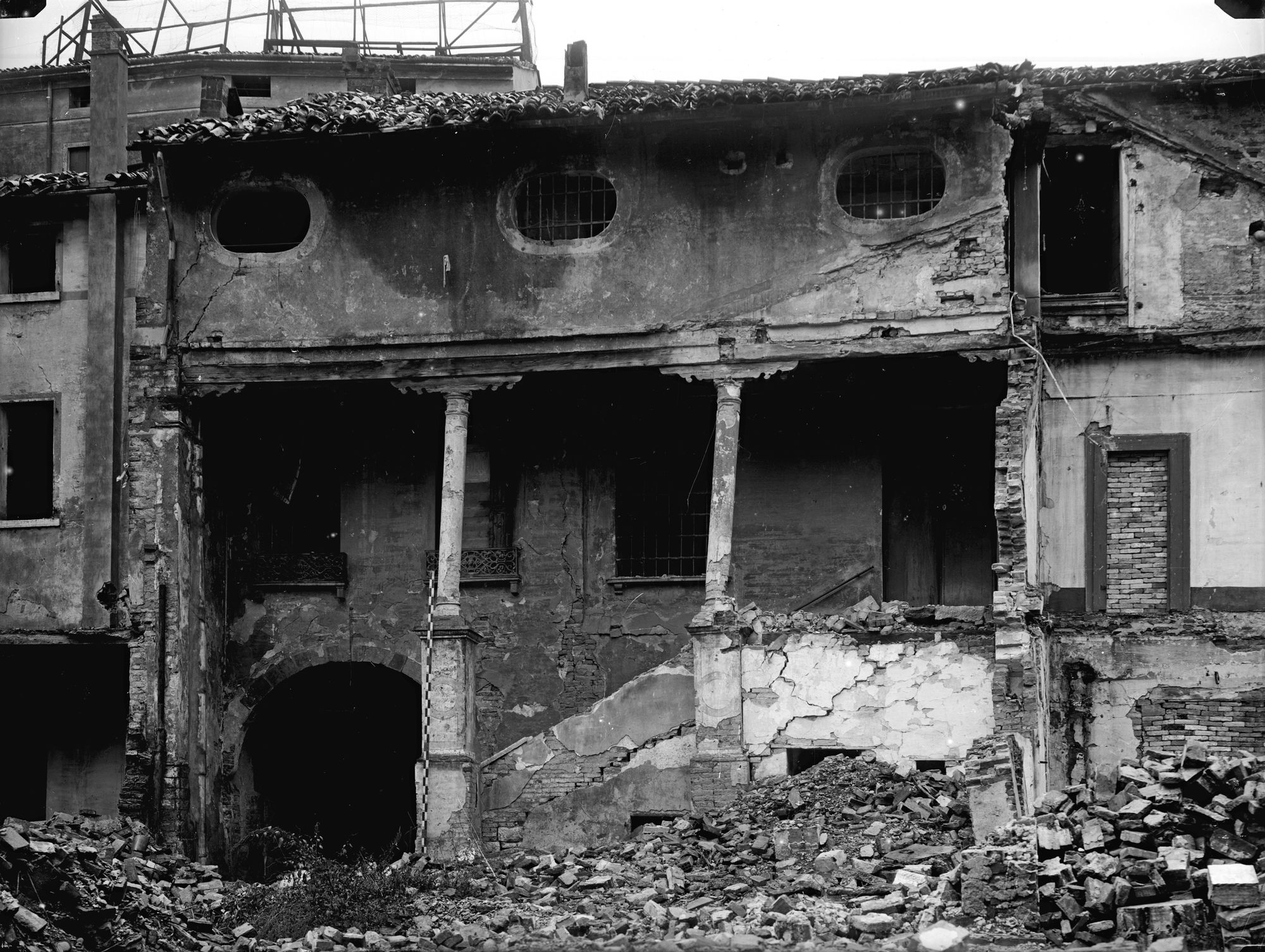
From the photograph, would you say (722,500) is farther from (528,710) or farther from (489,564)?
(528,710)

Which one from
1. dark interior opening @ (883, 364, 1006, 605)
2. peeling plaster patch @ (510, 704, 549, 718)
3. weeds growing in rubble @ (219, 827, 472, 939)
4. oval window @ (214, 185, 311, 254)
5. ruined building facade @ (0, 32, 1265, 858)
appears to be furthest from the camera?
peeling plaster patch @ (510, 704, 549, 718)

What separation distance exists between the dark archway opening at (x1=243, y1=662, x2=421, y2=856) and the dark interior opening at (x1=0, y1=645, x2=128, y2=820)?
2349 millimetres

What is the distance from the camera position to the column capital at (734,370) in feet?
62.6

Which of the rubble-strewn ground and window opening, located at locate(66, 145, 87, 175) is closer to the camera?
the rubble-strewn ground

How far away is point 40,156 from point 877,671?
70.6 ft

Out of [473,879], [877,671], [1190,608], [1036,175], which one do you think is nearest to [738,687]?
[877,671]

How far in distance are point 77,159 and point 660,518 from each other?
1672cm

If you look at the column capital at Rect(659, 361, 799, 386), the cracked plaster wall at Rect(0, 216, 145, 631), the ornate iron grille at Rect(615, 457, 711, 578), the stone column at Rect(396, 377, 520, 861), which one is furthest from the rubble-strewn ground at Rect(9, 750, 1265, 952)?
the cracked plaster wall at Rect(0, 216, 145, 631)

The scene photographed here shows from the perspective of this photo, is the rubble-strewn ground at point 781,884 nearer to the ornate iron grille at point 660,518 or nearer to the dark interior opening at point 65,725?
the ornate iron grille at point 660,518

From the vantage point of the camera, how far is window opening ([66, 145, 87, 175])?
107 ft

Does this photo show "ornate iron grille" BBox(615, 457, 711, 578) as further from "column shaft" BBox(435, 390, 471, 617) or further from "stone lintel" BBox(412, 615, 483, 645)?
"stone lintel" BBox(412, 615, 483, 645)

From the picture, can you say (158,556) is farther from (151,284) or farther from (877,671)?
(877,671)

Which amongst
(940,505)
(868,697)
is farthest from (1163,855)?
(940,505)

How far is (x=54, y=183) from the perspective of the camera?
22406 millimetres
